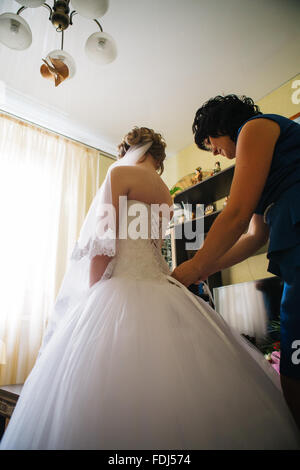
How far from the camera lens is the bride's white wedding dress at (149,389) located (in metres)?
0.56

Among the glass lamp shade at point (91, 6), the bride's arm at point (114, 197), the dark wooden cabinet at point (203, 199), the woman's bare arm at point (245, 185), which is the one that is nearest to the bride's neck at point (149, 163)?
the bride's arm at point (114, 197)

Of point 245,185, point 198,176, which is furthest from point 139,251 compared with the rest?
point 198,176

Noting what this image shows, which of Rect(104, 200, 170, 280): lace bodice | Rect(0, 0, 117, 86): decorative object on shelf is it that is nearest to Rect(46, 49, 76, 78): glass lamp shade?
Rect(0, 0, 117, 86): decorative object on shelf

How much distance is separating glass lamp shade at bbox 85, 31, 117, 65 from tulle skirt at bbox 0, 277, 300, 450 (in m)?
1.72

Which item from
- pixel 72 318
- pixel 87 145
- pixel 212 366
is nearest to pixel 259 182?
pixel 212 366

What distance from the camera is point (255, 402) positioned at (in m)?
0.64

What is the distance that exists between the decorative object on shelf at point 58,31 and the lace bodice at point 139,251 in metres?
1.24

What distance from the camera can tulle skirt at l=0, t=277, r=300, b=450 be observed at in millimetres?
554

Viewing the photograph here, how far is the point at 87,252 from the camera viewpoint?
1.04 metres

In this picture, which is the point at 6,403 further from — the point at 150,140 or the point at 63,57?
the point at 63,57

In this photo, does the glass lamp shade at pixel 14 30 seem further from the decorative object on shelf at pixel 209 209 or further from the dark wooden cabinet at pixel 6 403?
the dark wooden cabinet at pixel 6 403
